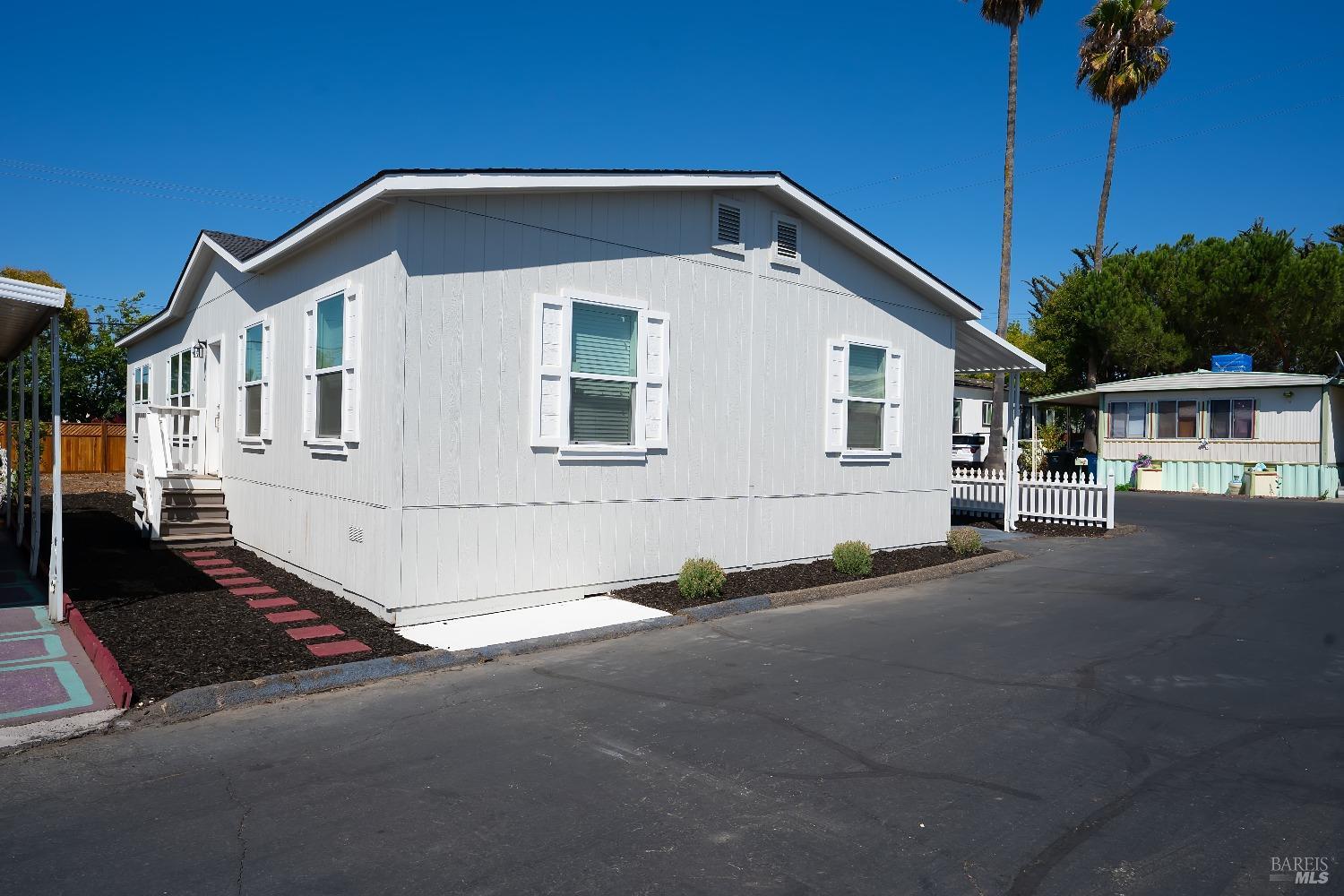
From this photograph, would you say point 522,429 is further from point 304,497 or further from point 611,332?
point 304,497

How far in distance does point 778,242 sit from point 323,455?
5795 mm

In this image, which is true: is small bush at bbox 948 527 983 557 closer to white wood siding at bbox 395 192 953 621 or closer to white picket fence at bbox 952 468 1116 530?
white wood siding at bbox 395 192 953 621

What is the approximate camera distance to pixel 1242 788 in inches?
179

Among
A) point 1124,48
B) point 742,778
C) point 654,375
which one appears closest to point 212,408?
point 654,375

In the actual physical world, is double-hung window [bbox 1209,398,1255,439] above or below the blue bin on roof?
below

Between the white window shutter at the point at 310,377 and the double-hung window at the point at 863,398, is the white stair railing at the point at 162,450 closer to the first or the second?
the white window shutter at the point at 310,377

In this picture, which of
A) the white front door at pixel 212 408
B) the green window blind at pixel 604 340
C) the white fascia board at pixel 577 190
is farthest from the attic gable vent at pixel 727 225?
the white front door at pixel 212 408

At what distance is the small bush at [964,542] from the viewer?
13.0 meters

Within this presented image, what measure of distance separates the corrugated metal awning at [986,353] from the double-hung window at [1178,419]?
15.0 metres

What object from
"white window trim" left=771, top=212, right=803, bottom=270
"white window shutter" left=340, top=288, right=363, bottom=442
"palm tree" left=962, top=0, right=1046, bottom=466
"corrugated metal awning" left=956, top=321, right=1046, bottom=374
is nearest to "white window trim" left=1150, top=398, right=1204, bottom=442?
"palm tree" left=962, top=0, right=1046, bottom=466

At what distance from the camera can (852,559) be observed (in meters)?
10.9

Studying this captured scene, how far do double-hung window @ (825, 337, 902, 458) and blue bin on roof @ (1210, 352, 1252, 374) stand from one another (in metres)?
21.0

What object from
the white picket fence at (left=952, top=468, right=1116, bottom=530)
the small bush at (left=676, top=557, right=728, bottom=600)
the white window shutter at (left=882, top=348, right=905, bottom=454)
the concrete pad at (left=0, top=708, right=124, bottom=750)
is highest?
the white window shutter at (left=882, top=348, right=905, bottom=454)

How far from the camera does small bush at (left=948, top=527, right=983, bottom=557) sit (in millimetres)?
12984
